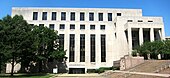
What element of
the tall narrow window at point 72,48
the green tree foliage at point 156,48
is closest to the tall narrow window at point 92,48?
the tall narrow window at point 72,48

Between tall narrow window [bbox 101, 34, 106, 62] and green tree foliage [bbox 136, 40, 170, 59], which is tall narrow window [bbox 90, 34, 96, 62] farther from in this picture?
green tree foliage [bbox 136, 40, 170, 59]

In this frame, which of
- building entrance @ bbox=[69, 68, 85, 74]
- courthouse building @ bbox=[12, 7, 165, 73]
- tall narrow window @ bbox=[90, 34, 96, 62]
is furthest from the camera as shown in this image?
tall narrow window @ bbox=[90, 34, 96, 62]

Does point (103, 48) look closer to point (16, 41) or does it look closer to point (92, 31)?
point (92, 31)

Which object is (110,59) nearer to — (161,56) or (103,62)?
(103,62)

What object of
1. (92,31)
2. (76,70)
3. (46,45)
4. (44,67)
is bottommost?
(76,70)

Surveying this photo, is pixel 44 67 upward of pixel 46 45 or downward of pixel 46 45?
downward

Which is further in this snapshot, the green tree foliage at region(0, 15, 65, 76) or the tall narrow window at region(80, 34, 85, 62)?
the tall narrow window at region(80, 34, 85, 62)

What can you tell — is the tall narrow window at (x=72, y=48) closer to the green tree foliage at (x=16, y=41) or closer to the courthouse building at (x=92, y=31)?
the courthouse building at (x=92, y=31)

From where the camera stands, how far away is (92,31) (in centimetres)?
6862

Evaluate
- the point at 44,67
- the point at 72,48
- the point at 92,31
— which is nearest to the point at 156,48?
the point at 92,31

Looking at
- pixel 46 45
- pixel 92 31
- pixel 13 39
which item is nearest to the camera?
pixel 13 39

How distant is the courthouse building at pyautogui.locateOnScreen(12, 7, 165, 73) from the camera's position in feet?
212

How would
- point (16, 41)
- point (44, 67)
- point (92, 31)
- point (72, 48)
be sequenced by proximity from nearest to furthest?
point (16, 41), point (44, 67), point (72, 48), point (92, 31)

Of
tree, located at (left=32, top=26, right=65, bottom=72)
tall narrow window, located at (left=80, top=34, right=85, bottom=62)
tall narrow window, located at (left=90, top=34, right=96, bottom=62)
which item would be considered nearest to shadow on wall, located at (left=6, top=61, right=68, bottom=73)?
tall narrow window, located at (left=80, top=34, right=85, bottom=62)
